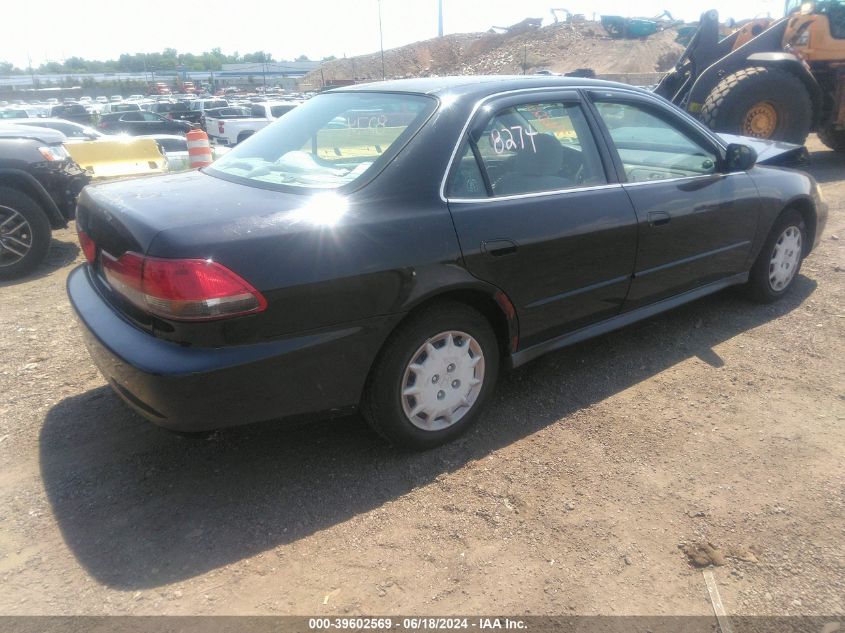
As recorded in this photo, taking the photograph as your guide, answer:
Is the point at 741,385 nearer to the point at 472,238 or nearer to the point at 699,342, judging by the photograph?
the point at 699,342

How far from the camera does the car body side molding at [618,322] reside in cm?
321

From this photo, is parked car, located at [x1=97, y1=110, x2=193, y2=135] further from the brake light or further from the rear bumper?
the brake light

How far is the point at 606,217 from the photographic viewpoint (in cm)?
325

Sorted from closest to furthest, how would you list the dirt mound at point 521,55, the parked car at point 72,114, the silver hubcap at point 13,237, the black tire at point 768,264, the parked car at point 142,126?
the black tire at point 768,264
the silver hubcap at point 13,237
the parked car at point 142,126
the parked car at point 72,114
the dirt mound at point 521,55

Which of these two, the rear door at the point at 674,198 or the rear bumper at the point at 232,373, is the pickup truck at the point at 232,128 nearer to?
the rear door at the point at 674,198

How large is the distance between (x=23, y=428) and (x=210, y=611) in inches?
66.6

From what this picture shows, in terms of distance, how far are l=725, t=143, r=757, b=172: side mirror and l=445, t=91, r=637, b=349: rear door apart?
105 cm

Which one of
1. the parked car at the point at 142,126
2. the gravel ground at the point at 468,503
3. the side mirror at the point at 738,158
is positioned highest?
the side mirror at the point at 738,158

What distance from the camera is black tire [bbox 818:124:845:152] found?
972 cm

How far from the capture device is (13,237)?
17.4 ft

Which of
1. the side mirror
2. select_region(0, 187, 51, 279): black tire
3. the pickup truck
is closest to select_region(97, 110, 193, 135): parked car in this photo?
the pickup truck

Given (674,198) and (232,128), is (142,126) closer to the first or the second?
(232,128)

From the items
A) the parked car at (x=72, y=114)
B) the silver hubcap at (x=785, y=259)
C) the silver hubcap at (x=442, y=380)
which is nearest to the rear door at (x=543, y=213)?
the silver hubcap at (x=442, y=380)

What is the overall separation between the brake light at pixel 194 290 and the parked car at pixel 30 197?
3.86m
